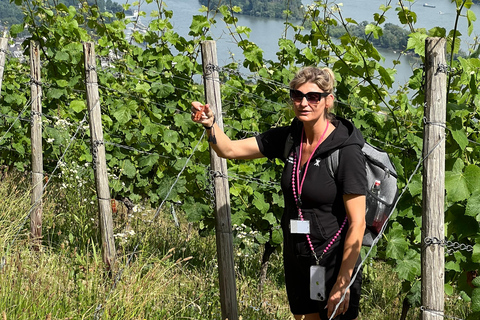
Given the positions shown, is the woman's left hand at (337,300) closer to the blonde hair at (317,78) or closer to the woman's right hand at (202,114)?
the blonde hair at (317,78)

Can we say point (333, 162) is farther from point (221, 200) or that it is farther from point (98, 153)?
point (98, 153)

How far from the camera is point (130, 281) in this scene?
10.1ft

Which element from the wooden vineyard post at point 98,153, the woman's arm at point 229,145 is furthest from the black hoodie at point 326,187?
the wooden vineyard post at point 98,153

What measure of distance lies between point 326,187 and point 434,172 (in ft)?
1.42

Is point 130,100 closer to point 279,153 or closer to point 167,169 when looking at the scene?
point 167,169

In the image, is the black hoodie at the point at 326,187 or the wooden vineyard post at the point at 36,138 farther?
the wooden vineyard post at the point at 36,138

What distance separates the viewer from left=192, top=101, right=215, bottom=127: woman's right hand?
259cm

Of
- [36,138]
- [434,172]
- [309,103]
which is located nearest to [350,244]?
[434,172]

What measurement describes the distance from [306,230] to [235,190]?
1.65m

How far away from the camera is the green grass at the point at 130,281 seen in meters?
2.80

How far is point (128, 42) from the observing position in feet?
16.8

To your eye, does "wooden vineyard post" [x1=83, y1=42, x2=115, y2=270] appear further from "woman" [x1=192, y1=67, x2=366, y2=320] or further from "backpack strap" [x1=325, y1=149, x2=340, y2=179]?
"backpack strap" [x1=325, y1=149, x2=340, y2=179]

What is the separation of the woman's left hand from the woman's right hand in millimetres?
922

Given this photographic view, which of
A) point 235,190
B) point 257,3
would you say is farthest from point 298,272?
point 257,3
